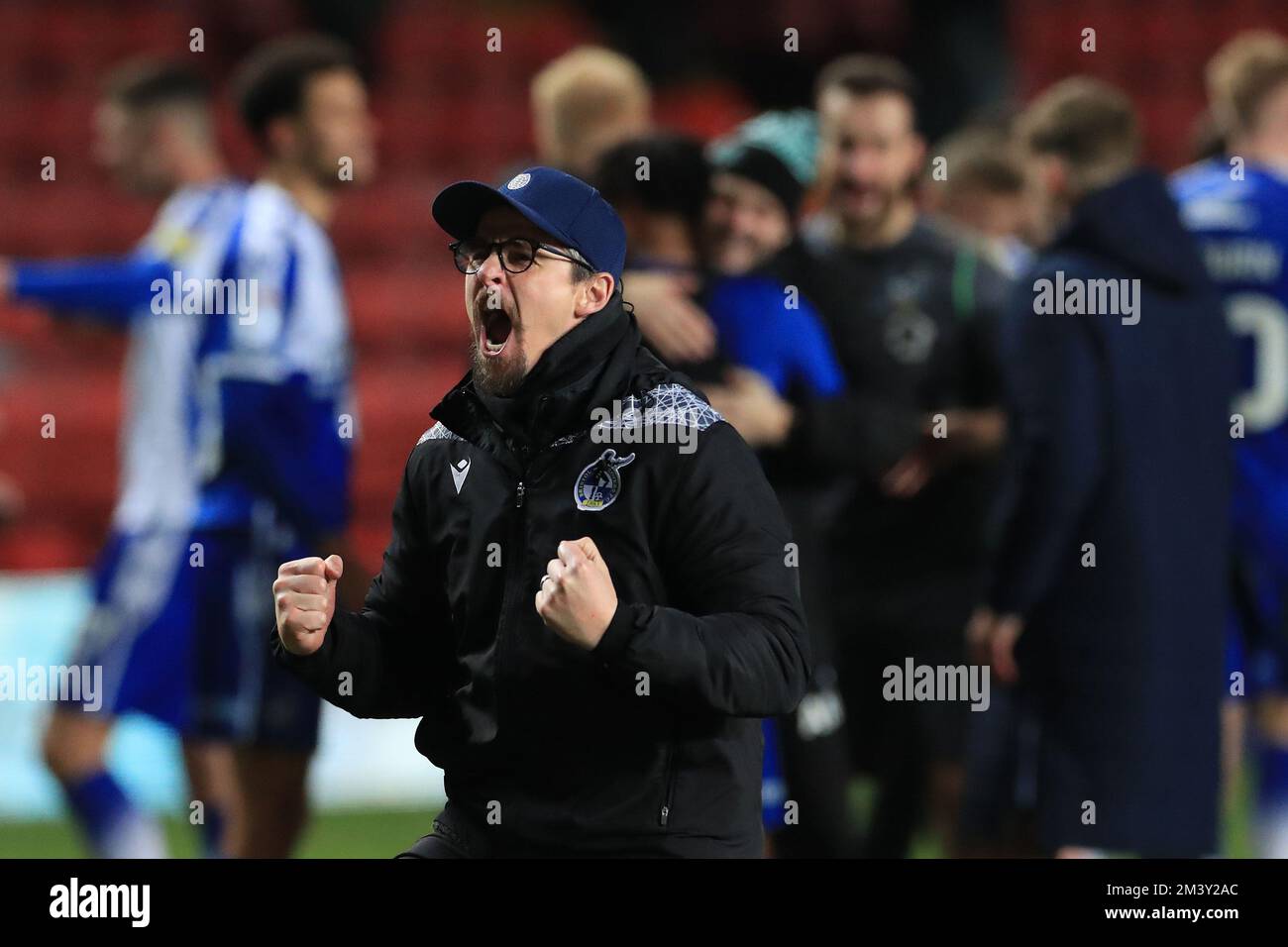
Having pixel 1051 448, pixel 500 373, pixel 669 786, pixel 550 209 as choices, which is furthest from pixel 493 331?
pixel 1051 448

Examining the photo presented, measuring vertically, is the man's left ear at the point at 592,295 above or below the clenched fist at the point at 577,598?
above

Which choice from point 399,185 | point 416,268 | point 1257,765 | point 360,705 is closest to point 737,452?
point 360,705

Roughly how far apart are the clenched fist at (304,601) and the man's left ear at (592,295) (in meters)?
0.50

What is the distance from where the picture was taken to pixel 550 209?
9.45ft

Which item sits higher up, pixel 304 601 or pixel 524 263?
pixel 524 263

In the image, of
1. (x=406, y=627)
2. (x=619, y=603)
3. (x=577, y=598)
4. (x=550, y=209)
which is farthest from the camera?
(x=406, y=627)

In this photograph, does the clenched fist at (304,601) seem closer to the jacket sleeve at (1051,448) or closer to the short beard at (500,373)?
the short beard at (500,373)

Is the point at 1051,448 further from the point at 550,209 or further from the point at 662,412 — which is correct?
the point at 550,209

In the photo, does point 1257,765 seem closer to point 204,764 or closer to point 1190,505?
point 1190,505

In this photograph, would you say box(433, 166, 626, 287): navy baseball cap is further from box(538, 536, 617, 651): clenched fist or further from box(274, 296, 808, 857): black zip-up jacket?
box(538, 536, 617, 651): clenched fist

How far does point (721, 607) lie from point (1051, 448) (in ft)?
6.68

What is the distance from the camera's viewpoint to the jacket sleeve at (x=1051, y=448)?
461 centimetres

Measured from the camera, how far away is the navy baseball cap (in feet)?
9.38

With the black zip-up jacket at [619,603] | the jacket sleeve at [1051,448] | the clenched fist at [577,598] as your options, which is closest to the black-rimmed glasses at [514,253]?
the black zip-up jacket at [619,603]
